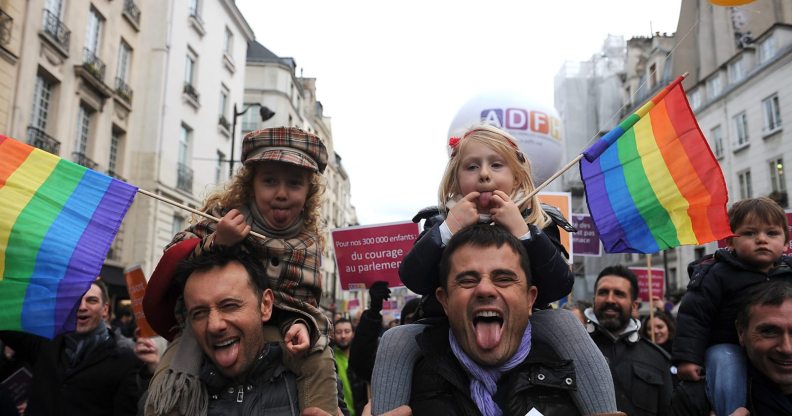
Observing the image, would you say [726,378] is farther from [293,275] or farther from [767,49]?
[767,49]

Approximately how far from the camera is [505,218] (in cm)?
231

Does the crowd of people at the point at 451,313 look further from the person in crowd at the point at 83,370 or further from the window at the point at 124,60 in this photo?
the window at the point at 124,60

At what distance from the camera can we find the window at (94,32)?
18.1m

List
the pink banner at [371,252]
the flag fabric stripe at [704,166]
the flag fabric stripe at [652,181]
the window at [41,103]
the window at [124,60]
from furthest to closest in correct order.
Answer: the window at [124,60], the window at [41,103], the pink banner at [371,252], the flag fabric stripe at [652,181], the flag fabric stripe at [704,166]

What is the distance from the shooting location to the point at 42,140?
15.4 meters

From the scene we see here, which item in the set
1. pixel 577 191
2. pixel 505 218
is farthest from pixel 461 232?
pixel 577 191

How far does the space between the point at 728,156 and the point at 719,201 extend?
29214mm

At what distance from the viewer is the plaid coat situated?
9.00ft

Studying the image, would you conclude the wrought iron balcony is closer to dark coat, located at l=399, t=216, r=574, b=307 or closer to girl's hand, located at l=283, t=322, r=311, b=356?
girl's hand, located at l=283, t=322, r=311, b=356

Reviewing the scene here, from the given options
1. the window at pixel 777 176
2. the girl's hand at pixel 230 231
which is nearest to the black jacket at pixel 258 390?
the girl's hand at pixel 230 231

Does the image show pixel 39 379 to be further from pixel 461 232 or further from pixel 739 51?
pixel 739 51

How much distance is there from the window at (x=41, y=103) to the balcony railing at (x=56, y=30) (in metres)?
1.09

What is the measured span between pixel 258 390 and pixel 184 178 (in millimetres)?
21937

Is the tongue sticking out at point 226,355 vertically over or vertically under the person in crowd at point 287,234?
under
